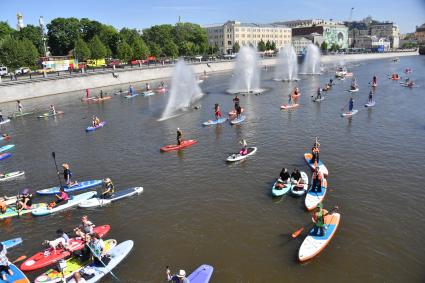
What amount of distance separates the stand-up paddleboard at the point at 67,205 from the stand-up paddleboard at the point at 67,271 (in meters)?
7.12

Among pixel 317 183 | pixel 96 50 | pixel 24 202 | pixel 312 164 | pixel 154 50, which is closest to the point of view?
pixel 317 183

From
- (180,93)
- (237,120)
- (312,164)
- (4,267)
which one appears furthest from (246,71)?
(4,267)

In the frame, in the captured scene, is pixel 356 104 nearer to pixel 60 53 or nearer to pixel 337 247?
pixel 337 247

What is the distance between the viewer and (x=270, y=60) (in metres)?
182

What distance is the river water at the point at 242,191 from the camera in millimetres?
20172

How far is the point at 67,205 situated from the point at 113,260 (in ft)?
31.1

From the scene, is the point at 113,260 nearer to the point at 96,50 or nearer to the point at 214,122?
the point at 214,122

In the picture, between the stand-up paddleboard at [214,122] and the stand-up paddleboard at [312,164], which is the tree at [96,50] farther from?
the stand-up paddleboard at [312,164]

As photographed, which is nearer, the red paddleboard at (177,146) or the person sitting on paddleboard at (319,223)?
the person sitting on paddleboard at (319,223)

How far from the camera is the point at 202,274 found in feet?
61.6

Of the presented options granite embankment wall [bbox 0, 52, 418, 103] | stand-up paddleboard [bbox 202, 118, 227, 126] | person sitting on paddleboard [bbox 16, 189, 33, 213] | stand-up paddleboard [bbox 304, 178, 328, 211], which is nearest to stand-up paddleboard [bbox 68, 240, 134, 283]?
person sitting on paddleboard [bbox 16, 189, 33, 213]

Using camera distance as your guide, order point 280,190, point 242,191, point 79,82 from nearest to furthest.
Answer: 1. point 280,190
2. point 242,191
3. point 79,82

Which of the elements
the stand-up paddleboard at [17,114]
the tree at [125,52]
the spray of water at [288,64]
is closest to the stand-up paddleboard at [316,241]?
the stand-up paddleboard at [17,114]

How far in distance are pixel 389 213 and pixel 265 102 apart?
46.0 m
